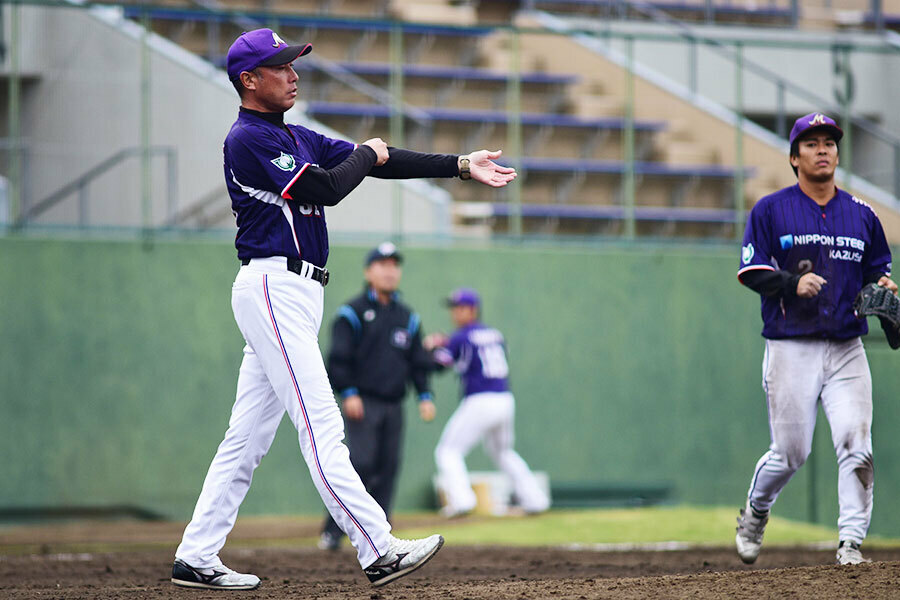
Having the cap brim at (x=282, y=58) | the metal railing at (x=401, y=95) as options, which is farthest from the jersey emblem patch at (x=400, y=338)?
the cap brim at (x=282, y=58)

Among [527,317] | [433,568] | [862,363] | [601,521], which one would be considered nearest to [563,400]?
[527,317]

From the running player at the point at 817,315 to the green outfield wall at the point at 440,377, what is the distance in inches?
233

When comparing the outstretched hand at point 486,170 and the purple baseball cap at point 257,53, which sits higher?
the purple baseball cap at point 257,53

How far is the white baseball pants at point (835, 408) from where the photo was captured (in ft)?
20.2

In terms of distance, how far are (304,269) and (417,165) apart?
0.70m

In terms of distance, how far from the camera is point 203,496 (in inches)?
209

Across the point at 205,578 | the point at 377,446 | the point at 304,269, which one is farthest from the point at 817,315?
the point at 377,446

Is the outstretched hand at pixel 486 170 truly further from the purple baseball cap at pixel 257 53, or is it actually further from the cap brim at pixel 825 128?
the cap brim at pixel 825 128

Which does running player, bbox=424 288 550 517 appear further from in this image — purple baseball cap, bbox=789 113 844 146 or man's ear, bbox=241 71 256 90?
man's ear, bbox=241 71 256 90

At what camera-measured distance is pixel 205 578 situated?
211 inches

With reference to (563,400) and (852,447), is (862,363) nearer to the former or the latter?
(852,447)

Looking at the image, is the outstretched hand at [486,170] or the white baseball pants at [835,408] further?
the white baseball pants at [835,408]

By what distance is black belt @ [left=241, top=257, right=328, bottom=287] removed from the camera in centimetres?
515

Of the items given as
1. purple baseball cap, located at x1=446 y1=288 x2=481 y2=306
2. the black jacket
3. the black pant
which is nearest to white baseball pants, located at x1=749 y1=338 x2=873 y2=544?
the black pant
